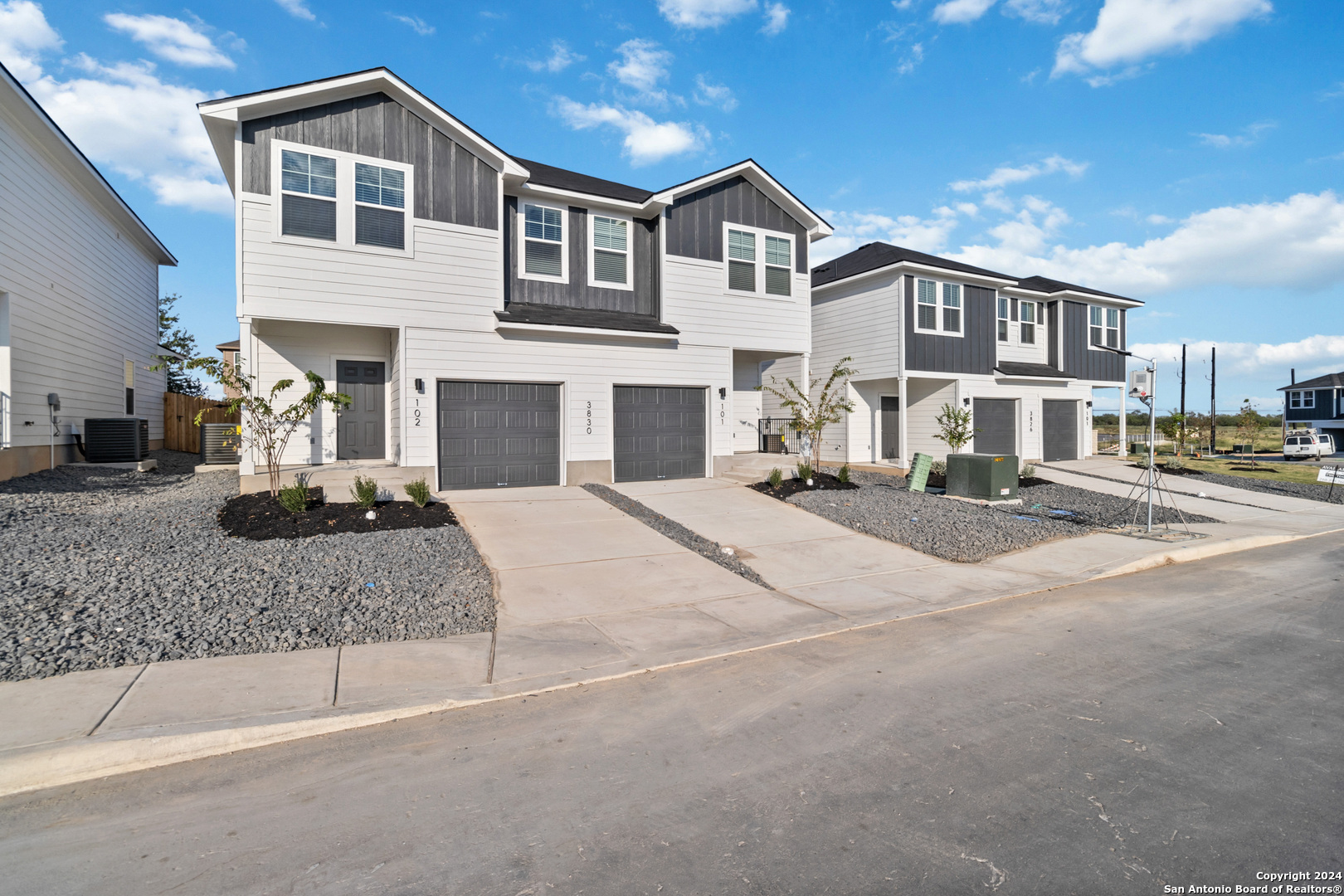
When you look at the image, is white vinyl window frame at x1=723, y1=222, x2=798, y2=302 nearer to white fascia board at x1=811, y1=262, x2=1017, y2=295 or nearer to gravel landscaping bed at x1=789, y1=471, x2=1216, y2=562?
white fascia board at x1=811, y1=262, x2=1017, y2=295

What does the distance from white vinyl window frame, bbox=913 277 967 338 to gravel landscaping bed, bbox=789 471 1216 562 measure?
22.4 ft

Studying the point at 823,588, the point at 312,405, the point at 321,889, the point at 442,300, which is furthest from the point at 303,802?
the point at 442,300

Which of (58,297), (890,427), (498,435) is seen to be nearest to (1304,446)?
(890,427)

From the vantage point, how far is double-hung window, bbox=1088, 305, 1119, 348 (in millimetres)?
25578

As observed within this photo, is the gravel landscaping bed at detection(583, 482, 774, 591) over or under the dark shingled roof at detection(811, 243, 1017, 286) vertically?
under

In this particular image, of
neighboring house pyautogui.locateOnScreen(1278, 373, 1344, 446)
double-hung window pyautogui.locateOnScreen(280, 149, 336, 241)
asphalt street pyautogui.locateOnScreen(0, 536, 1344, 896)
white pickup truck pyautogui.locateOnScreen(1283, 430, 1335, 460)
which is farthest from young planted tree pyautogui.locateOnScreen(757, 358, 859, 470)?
neighboring house pyautogui.locateOnScreen(1278, 373, 1344, 446)

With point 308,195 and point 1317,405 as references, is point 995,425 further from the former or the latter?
point 1317,405

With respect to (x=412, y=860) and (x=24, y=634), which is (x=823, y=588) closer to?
(x=412, y=860)

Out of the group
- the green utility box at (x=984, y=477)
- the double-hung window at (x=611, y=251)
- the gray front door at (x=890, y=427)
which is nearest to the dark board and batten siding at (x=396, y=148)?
the double-hung window at (x=611, y=251)

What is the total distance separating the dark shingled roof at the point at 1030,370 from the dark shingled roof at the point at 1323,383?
43.4 metres

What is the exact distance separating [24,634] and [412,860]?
442 centimetres

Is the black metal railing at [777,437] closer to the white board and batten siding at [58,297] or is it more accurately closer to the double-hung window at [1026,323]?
the double-hung window at [1026,323]

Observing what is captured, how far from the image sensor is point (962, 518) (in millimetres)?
11727

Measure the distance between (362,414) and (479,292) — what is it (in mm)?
3712
